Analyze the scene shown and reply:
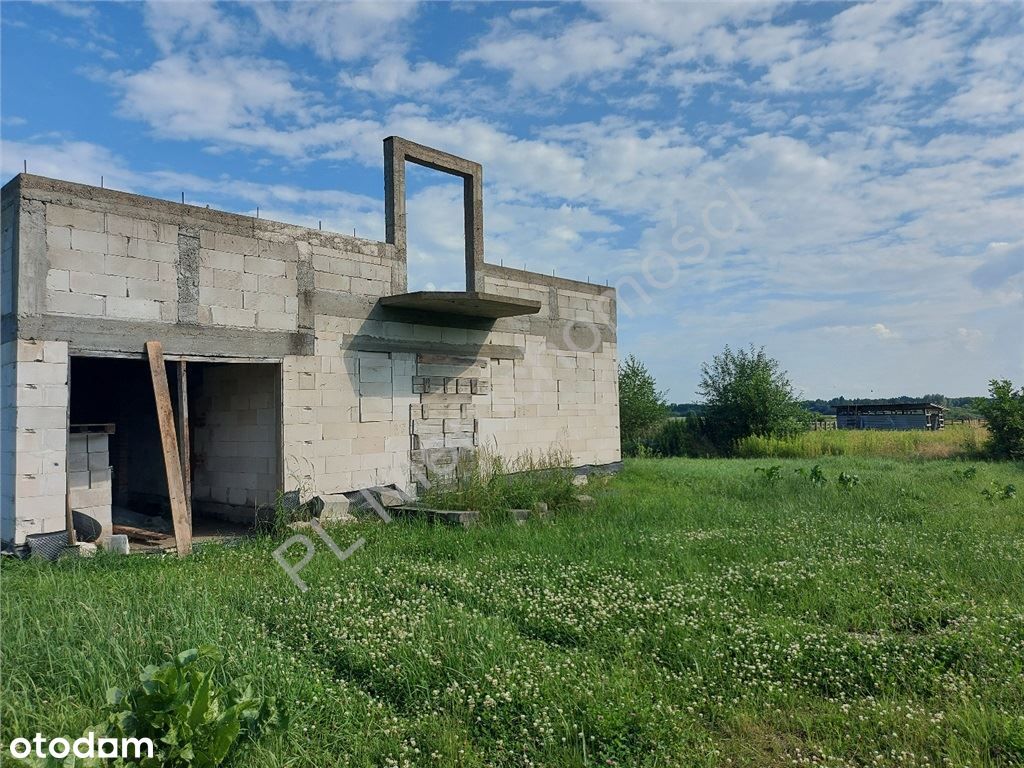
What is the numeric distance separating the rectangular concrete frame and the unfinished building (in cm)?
3

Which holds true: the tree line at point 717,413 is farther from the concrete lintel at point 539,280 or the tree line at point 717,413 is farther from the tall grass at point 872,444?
the concrete lintel at point 539,280

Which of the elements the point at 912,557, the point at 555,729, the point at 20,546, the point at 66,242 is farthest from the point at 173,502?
the point at 912,557

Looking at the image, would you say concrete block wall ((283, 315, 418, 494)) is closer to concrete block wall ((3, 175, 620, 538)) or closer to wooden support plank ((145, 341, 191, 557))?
concrete block wall ((3, 175, 620, 538))

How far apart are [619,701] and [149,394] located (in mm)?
9468

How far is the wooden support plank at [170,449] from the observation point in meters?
7.50

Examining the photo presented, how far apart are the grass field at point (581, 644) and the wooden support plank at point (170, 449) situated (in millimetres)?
475

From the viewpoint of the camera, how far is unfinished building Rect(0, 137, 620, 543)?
6.85m

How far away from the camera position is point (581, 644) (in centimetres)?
450

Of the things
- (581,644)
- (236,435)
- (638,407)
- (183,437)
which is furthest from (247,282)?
(638,407)

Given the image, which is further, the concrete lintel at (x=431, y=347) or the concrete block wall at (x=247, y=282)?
the concrete lintel at (x=431, y=347)

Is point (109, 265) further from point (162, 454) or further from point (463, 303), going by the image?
point (463, 303)

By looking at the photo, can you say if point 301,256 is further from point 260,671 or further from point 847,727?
point 847,727

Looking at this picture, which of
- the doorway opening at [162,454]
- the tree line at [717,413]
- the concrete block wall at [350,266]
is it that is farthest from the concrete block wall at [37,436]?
the tree line at [717,413]

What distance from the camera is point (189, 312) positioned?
312 inches
